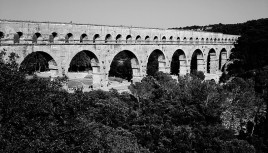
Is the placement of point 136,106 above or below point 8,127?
below

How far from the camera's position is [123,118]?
2636 centimetres

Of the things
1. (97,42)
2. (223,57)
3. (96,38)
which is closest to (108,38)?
(96,38)

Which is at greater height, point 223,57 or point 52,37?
point 52,37

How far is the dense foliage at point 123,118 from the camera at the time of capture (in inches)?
460

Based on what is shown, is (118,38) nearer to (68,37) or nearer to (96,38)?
(96,38)

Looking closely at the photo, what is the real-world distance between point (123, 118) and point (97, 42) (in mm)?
11755

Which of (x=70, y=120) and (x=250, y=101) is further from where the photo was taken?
(x=250, y=101)

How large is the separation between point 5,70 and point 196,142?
618 inches

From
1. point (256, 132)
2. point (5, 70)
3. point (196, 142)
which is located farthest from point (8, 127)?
point (256, 132)

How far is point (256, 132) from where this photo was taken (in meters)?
30.2

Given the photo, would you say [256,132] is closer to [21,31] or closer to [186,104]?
[186,104]

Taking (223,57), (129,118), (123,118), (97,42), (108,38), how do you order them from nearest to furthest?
1. (123,118)
2. (129,118)
3. (97,42)
4. (108,38)
5. (223,57)

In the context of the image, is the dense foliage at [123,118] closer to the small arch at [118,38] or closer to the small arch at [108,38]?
the small arch at [118,38]

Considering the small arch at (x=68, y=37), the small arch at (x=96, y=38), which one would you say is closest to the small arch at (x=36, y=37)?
the small arch at (x=68, y=37)
